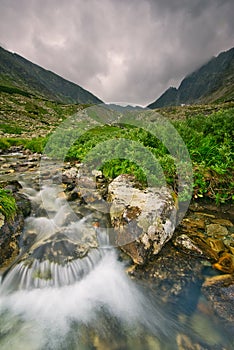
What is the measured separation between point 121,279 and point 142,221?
1358 mm

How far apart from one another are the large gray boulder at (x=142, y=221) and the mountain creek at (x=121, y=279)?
2cm

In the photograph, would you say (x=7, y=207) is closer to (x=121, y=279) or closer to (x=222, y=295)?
(x=121, y=279)

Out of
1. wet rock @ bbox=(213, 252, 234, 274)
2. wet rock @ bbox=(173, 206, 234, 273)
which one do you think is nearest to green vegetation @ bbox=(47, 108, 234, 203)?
wet rock @ bbox=(173, 206, 234, 273)

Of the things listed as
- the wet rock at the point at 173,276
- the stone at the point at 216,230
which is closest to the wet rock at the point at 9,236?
the wet rock at the point at 173,276

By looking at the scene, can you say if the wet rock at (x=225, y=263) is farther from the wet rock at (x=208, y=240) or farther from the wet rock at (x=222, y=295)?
the wet rock at (x=222, y=295)

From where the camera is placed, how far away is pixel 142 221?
15.6ft

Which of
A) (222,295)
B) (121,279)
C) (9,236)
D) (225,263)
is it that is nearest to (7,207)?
(9,236)

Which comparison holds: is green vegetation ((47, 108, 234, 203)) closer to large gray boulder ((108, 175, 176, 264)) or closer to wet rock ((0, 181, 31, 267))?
large gray boulder ((108, 175, 176, 264))

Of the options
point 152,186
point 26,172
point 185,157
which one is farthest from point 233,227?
point 26,172

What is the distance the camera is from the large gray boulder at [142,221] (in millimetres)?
4527

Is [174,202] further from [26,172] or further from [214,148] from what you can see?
[26,172]

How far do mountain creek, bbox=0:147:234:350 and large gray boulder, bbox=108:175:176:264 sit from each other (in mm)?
24

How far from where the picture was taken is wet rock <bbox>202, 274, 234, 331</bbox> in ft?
11.3

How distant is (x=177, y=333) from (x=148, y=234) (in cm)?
182
